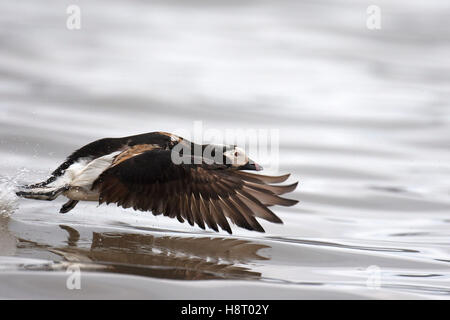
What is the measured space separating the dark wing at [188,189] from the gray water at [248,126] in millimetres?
241

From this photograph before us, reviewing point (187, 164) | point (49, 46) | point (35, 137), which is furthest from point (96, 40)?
point (187, 164)

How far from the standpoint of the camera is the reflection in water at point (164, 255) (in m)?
4.50

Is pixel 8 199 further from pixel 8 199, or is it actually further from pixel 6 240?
pixel 6 240

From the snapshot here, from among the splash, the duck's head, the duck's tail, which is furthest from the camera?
the splash

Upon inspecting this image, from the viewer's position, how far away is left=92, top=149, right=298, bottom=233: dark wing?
5094mm

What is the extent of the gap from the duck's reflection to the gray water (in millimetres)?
17

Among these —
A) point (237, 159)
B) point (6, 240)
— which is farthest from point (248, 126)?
point (6, 240)

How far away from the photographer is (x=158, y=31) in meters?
12.9

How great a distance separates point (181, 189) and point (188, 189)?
0.05 meters

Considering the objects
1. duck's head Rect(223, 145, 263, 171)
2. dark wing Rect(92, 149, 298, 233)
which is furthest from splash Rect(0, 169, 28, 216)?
duck's head Rect(223, 145, 263, 171)

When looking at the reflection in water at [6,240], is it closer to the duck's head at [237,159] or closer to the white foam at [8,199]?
the white foam at [8,199]

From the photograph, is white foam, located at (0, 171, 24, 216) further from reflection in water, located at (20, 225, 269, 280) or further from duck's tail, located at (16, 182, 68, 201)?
reflection in water, located at (20, 225, 269, 280)

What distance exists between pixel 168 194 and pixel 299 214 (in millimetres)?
1917

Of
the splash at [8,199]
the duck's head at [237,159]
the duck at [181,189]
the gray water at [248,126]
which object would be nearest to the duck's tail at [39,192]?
the duck at [181,189]
